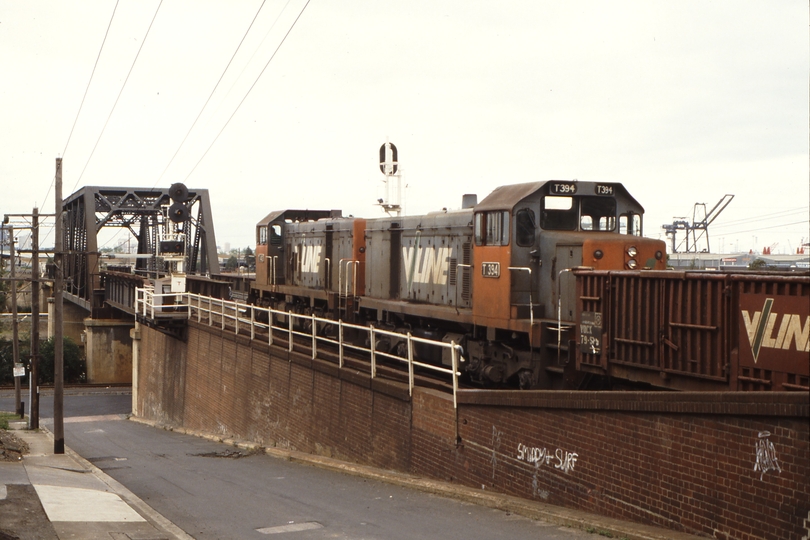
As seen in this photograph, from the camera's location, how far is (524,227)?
46.6ft

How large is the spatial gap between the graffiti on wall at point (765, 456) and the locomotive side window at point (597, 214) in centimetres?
716

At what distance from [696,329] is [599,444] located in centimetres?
210

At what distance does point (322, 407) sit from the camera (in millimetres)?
17844

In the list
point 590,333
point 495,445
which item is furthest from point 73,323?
point 590,333

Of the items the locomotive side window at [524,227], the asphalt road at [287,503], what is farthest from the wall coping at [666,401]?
the locomotive side window at [524,227]

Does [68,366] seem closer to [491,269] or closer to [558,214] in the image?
[491,269]

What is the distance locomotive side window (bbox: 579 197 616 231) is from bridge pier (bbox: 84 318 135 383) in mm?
48037

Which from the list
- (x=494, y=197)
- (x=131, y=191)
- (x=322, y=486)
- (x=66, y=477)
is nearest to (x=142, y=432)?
(x=66, y=477)

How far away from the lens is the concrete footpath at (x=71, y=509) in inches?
417

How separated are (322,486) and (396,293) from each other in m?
Result: 6.97

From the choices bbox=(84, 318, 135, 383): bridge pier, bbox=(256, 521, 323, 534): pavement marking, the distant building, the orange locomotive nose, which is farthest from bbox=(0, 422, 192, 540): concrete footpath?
bbox=(84, 318, 135, 383): bridge pier

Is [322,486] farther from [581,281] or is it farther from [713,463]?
[713,463]

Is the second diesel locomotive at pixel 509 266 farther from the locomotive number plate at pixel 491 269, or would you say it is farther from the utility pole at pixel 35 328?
the utility pole at pixel 35 328

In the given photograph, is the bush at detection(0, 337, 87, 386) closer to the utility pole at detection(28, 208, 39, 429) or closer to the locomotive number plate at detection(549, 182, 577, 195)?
the utility pole at detection(28, 208, 39, 429)
